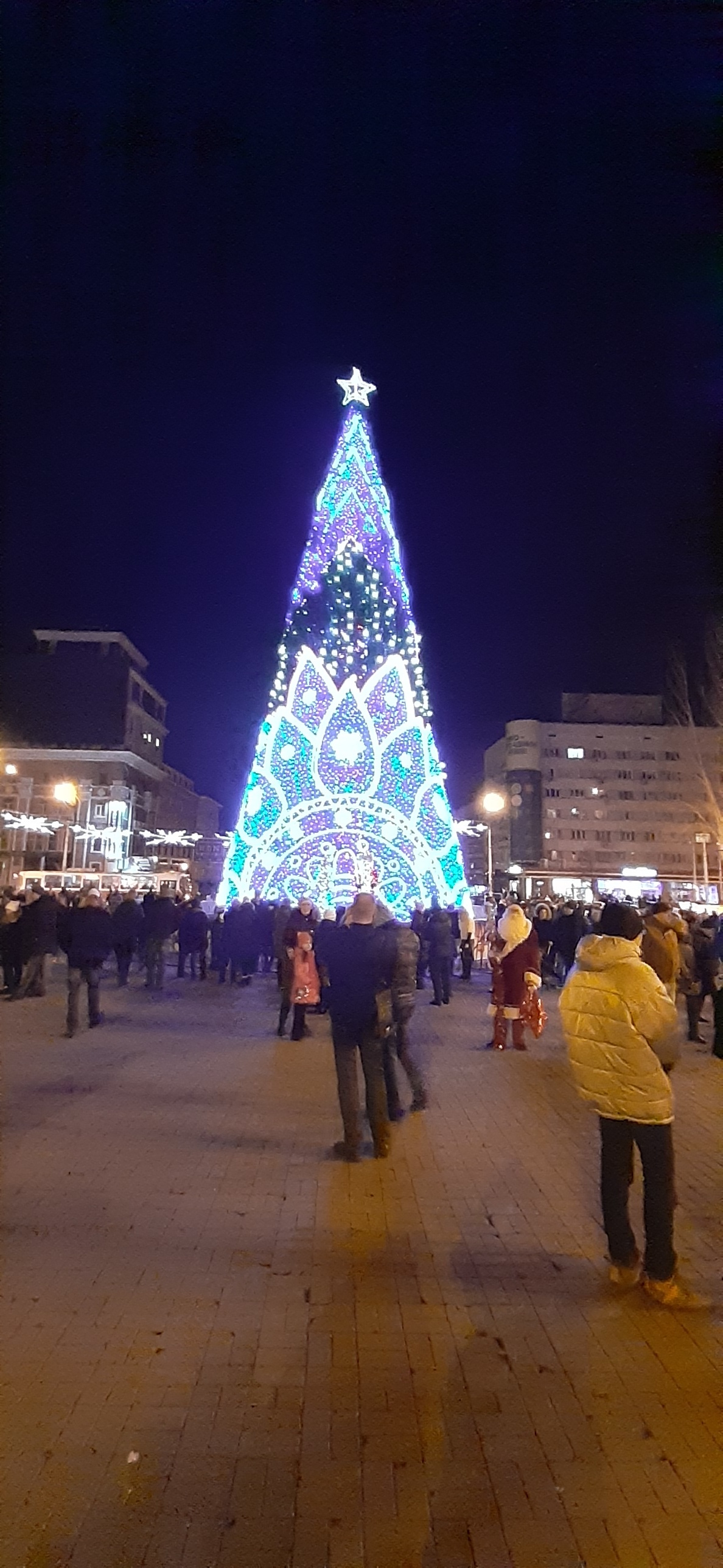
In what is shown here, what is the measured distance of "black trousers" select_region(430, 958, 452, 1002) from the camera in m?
13.4

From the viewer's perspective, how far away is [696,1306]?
3.89m

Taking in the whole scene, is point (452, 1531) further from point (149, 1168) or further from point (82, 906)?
point (82, 906)

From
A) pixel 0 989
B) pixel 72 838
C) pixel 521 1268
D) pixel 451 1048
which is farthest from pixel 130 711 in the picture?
pixel 521 1268

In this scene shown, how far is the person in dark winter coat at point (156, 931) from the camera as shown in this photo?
14.7 metres

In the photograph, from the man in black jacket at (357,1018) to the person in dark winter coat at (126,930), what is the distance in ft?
30.1

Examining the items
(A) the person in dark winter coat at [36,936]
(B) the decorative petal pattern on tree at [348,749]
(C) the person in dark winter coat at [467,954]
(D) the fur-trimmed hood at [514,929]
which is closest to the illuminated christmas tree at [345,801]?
(B) the decorative petal pattern on tree at [348,749]

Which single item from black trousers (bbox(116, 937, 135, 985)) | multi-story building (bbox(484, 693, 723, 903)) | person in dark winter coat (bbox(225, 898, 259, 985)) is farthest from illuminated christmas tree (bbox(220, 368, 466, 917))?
multi-story building (bbox(484, 693, 723, 903))

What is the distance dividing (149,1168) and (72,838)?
65.9 meters

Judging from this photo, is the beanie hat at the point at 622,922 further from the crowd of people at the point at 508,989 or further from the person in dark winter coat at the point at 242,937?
the person in dark winter coat at the point at 242,937

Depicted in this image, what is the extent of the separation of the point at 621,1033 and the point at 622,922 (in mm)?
538

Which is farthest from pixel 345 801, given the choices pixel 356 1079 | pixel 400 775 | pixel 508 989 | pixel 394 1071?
pixel 356 1079

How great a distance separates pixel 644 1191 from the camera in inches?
162

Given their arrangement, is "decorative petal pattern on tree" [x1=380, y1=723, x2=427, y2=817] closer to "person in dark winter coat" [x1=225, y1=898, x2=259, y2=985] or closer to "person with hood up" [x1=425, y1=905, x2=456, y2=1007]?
"person in dark winter coat" [x1=225, y1=898, x2=259, y2=985]

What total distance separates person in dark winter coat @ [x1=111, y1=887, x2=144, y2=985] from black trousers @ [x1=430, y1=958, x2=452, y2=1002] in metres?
5.22
